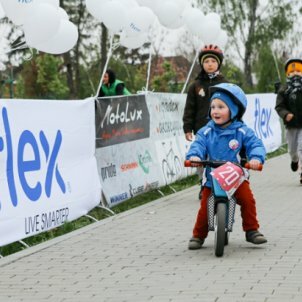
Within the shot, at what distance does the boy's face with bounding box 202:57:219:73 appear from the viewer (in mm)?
10820

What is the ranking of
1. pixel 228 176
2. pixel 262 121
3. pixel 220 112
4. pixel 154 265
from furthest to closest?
1. pixel 262 121
2. pixel 220 112
3. pixel 228 176
4. pixel 154 265

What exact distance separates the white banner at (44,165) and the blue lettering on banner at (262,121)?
30.7 feet

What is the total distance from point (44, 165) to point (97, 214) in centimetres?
187

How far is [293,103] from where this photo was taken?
13.2 m

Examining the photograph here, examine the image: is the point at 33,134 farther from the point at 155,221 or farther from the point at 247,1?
the point at 247,1

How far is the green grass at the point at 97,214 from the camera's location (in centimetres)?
846

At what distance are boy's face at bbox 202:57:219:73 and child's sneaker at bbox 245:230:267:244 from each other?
3.45 metres

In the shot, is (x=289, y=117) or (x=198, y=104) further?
(x=289, y=117)

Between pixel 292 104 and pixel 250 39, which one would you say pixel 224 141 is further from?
pixel 250 39

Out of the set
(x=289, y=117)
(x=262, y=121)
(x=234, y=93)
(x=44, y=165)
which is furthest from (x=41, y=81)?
(x=234, y=93)

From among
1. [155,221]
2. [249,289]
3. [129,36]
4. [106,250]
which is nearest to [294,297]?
[249,289]

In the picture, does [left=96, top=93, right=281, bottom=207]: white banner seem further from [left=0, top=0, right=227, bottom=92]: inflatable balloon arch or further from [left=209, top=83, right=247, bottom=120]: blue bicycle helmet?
[left=209, top=83, right=247, bottom=120]: blue bicycle helmet

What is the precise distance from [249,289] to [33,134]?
126 inches

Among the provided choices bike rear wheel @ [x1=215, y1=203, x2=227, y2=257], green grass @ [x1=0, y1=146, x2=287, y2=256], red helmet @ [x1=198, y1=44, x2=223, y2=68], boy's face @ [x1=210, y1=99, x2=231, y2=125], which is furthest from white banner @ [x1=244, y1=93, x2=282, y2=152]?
bike rear wheel @ [x1=215, y1=203, x2=227, y2=257]
